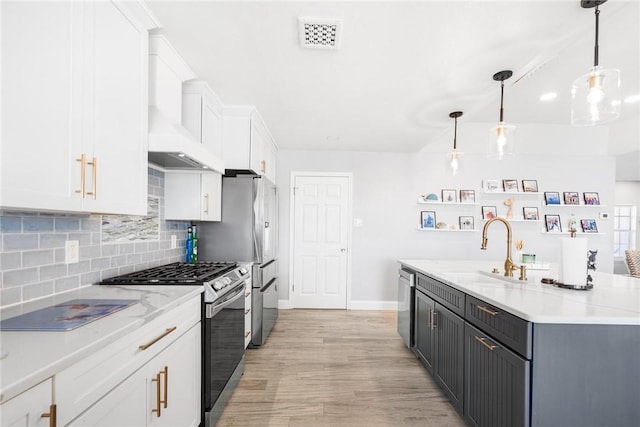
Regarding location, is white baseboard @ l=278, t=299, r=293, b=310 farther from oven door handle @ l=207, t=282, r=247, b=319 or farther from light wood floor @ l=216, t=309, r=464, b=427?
oven door handle @ l=207, t=282, r=247, b=319

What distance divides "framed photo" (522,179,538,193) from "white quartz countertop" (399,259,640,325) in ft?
8.84

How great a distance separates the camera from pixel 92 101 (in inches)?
51.8

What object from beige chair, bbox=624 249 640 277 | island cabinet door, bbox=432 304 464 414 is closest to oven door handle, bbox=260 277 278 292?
island cabinet door, bbox=432 304 464 414

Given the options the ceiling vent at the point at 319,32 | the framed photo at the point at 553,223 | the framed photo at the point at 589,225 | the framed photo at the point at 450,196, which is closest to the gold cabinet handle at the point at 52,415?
the ceiling vent at the point at 319,32

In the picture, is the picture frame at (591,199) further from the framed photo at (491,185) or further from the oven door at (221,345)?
the oven door at (221,345)

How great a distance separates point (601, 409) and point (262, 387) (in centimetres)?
210

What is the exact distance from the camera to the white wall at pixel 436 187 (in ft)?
15.5

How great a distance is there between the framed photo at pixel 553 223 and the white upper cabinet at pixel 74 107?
5455 mm

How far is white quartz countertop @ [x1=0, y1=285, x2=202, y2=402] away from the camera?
0.75 metres

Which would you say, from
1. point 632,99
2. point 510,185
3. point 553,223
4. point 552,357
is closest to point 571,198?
point 553,223

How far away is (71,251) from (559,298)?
2593 millimetres

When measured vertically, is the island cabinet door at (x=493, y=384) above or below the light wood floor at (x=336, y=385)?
above

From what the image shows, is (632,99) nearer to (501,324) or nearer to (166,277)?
(501,324)

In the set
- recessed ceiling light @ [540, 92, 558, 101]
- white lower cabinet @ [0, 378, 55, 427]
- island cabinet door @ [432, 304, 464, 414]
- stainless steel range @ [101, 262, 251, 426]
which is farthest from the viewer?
recessed ceiling light @ [540, 92, 558, 101]
